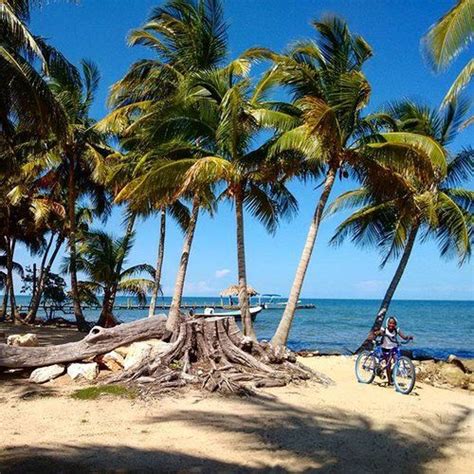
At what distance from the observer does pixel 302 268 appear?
47.2 feet

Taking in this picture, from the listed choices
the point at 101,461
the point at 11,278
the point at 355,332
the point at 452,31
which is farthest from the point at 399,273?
the point at 355,332

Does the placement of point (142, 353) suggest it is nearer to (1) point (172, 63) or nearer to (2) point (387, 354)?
(2) point (387, 354)

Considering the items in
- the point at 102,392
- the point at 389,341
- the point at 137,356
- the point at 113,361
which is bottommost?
the point at 102,392

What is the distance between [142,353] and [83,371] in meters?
1.18

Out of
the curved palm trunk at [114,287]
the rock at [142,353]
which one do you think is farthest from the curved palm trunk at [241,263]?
the curved palm trunk at [114,287]

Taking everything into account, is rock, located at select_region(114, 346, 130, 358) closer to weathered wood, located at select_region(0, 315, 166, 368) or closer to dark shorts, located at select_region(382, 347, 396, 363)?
weathered wood, located at select_region(0, 315, 166, 368)

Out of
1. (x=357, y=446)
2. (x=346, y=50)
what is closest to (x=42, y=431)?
(x=357, y=446)

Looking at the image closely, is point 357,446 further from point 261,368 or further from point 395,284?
point 395,284

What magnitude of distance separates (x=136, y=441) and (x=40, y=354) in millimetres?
4635

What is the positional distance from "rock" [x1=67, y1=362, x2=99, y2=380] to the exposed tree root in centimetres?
65

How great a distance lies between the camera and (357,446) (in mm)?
6820

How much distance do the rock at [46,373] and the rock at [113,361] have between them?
3.08 feet

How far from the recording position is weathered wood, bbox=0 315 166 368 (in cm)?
1002

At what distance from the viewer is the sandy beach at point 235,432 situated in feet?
19.3
